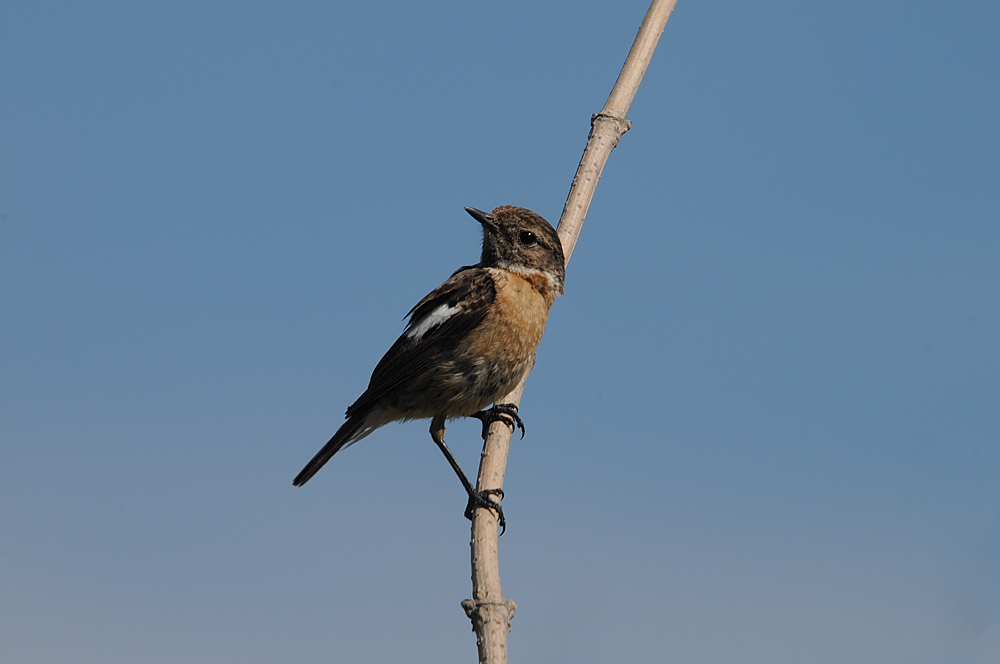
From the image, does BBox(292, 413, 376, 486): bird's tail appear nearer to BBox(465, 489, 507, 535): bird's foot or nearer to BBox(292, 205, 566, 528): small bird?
BBox(292, 205, 566, 528): small bird

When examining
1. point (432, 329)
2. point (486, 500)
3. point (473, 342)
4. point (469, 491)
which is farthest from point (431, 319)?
point (486, 500)

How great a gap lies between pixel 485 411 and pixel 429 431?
535 mm

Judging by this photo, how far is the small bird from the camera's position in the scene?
700cm

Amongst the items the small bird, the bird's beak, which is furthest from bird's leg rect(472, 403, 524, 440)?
the bird's beak

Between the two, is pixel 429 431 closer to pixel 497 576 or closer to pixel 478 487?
pixel 478 487

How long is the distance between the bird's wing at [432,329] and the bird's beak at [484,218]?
0.34 metres

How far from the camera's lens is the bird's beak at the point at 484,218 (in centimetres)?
747

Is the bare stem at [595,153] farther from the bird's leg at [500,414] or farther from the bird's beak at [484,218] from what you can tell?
the bird's beak at [484,218]

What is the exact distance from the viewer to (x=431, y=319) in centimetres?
730

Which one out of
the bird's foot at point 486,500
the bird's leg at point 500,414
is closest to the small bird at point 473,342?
the bird's leg at point 500,414

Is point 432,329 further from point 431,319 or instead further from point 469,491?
point 469,491

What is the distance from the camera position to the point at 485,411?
7.17 metres

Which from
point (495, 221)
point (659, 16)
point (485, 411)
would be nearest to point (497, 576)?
point (485, 411)

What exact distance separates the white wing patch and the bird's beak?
2.38 feet
